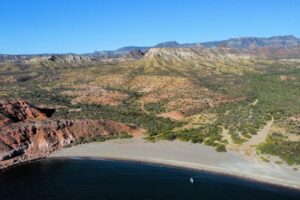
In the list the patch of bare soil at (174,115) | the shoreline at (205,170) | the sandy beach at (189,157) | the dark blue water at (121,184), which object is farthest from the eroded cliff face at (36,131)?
the patch of bare soil at (174,115)

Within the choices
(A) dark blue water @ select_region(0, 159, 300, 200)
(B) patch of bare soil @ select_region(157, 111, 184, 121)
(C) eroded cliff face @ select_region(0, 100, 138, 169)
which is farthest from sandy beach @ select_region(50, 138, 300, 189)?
(B) patch of bare soil @ select_region(157, 111, 184, 121)

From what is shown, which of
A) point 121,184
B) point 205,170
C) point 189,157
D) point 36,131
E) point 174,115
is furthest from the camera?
point 174,115

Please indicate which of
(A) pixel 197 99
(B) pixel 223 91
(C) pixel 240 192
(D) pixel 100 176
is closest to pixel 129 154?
(D) pixel 100 176

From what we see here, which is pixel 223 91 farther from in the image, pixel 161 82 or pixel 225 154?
pixel 225 154

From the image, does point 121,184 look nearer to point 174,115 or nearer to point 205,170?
point 205,170

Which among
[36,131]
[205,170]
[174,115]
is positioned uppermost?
[36,131]

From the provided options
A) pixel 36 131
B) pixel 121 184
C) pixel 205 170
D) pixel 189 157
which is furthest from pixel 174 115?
pixel 121 184

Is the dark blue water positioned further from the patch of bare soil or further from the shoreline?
the patch of bare soil
